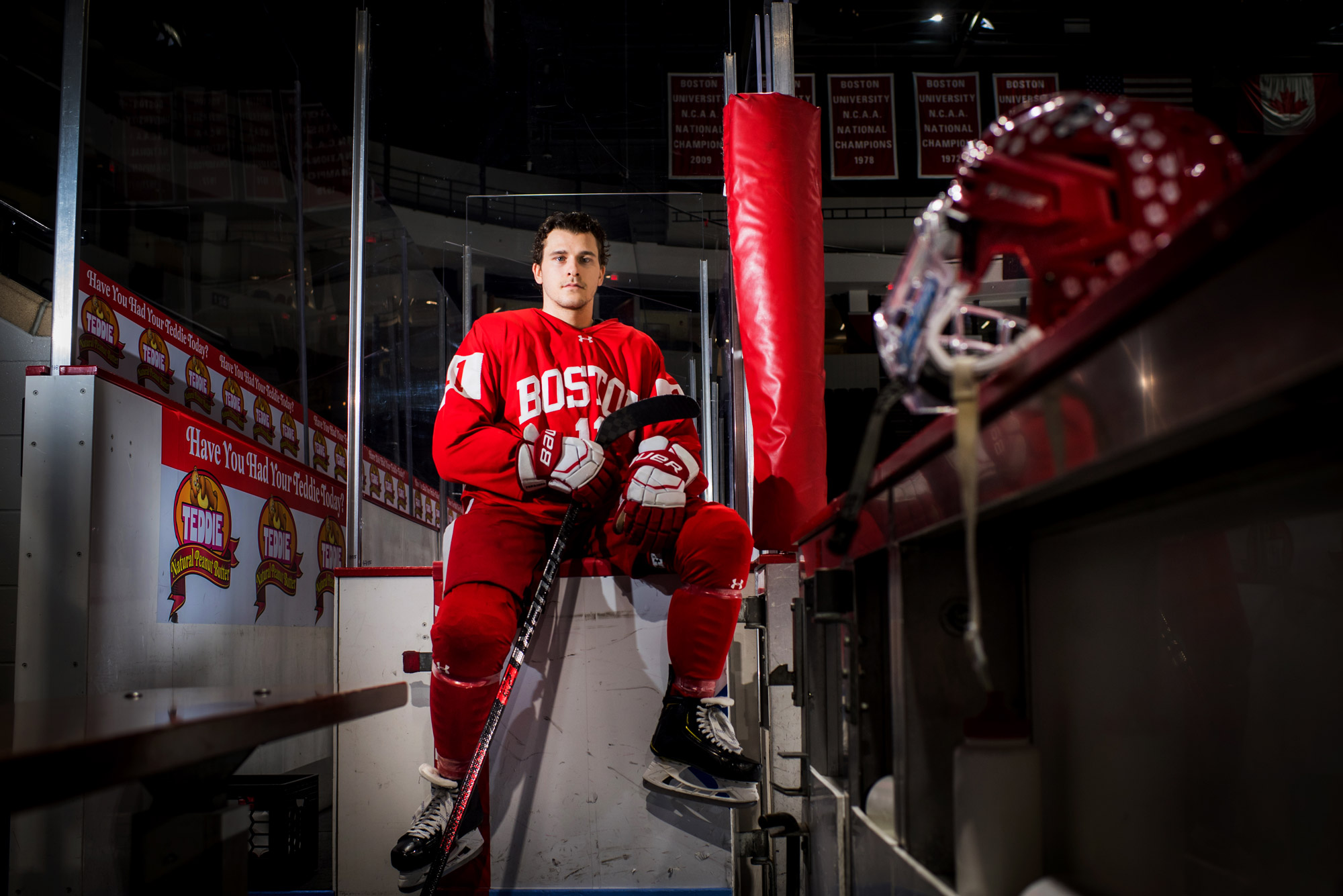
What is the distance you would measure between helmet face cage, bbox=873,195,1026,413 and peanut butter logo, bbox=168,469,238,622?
2512 mm

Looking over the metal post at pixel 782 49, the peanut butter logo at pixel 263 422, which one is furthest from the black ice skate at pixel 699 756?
the peanut butter logo at pixel 263 422

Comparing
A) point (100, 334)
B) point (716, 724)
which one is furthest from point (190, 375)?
point (716, 724)

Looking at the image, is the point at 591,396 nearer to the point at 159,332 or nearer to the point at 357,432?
the point at 357,432

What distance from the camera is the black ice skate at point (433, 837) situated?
1842 millimetres

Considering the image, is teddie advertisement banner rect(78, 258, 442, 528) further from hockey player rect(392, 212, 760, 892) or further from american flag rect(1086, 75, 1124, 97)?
american flag rect(1086, 75, 1124, 97)

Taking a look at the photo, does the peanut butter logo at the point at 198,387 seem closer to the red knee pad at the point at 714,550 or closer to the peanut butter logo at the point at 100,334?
the peanut butter logo at the point at 100,334

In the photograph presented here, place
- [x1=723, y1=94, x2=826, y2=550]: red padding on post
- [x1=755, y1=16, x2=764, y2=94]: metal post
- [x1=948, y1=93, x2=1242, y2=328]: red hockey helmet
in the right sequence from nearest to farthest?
[x1=948, y1=93, x2=1242, y2=328]: red hockey helmet
[x1=723, y1=94, x2=826, y2=550]: red padding on post
[x1=755, y1=16, x2=764, y2=94]: metal post

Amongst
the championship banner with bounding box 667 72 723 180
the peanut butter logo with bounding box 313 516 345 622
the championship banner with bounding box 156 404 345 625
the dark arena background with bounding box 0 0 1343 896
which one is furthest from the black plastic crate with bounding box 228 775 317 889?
the championship banner with bounding box 667 72 723 180

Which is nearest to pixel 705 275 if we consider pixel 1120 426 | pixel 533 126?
pixel 533 126

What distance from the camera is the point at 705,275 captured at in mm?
3672

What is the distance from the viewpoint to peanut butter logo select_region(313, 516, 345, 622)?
472cm

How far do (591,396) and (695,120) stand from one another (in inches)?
195

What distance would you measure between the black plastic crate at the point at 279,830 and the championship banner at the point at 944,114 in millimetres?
6133

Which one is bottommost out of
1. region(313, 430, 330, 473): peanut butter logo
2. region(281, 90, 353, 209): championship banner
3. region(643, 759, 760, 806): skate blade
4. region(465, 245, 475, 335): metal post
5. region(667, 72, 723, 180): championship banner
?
region(643, 759, 760, 806): skate blade
